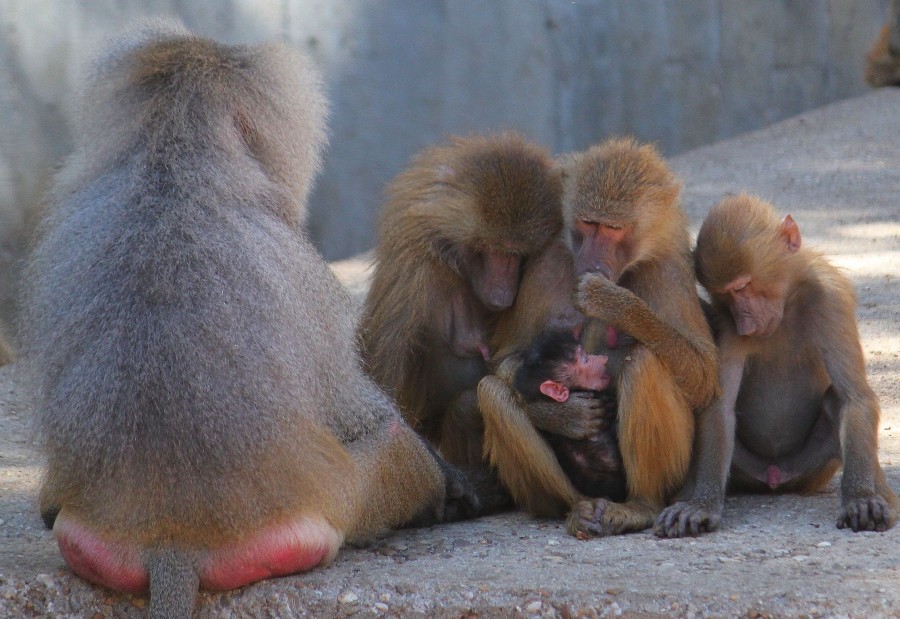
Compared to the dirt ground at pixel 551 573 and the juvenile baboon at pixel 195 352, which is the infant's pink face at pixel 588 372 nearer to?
the dirt ground at pixel 551 573

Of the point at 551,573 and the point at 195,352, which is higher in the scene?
the point at 195,352

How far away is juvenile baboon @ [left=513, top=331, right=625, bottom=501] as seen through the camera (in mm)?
3668

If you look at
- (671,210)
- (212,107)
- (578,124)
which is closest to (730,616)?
(671,210)

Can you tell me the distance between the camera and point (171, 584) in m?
2.83

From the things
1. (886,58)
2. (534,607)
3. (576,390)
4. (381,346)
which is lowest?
(534,607)

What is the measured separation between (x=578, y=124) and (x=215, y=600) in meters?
5.83

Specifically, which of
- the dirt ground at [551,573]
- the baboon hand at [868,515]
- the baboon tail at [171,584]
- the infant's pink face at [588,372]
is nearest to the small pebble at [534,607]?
the dirt ground at [551,573]

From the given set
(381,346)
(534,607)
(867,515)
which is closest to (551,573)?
(534,607)

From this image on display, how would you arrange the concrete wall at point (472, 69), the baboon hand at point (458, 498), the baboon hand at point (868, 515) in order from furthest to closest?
the concrete wall at point (472, 69), the baboon hand at point (458, 498), the baboon hand at point (868, 515)

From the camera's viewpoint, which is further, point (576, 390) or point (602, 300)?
point (576, 390)

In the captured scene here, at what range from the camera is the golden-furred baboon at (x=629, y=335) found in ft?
11.6

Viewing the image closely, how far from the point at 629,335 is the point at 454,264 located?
0.65 metres

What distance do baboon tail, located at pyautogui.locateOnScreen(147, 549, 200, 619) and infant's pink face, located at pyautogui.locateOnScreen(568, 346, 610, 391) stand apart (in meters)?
1.35

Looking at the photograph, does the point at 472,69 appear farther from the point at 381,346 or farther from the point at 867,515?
the point at 867,515
